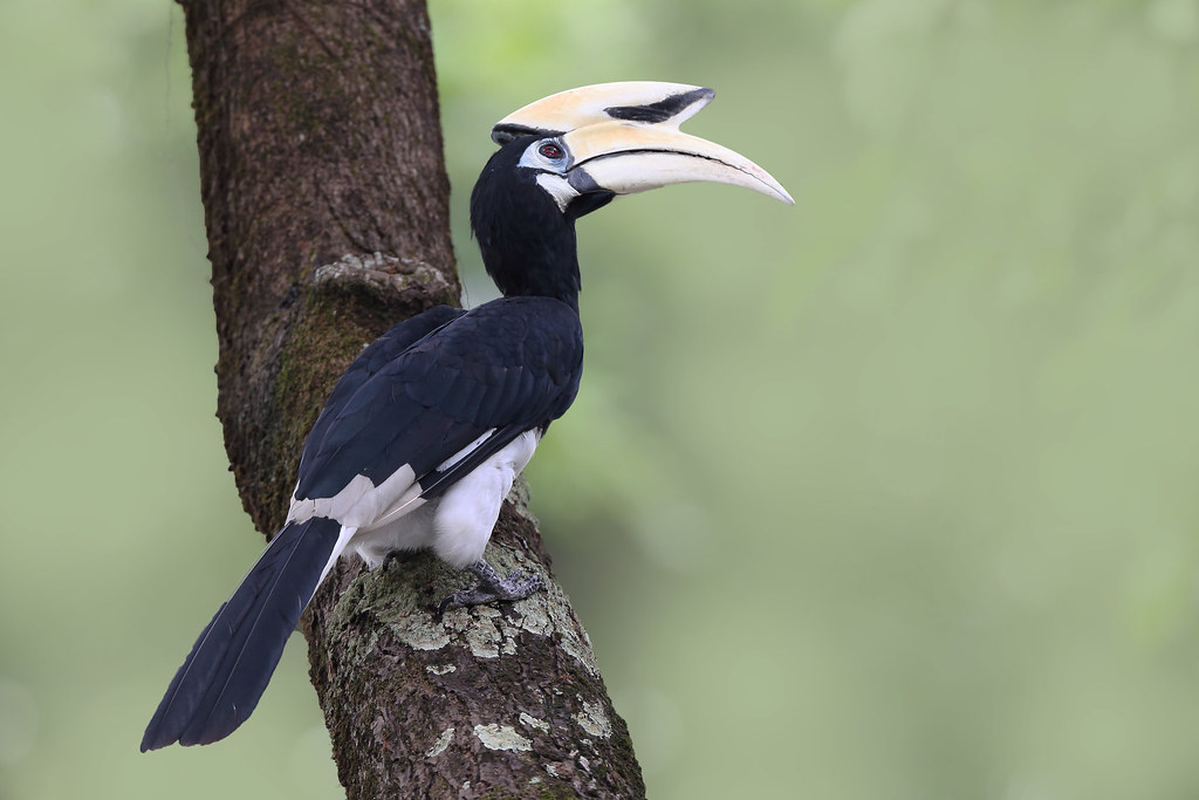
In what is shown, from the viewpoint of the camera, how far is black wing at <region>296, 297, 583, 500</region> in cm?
164

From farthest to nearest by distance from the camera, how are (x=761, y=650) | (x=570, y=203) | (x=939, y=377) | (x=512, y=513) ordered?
(x=761, y=650) → (x=939, y=377) → (x=570, y=203) → (x=512, y=513)

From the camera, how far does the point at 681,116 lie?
226 cm

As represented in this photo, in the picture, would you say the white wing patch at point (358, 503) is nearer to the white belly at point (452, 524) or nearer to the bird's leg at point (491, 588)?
the white belly at point (452, 524)

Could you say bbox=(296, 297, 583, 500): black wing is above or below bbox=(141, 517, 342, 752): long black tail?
above

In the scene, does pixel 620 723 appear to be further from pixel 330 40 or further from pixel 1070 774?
pixel 1070 774

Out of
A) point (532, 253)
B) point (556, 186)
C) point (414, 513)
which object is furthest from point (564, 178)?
point (414, 513)

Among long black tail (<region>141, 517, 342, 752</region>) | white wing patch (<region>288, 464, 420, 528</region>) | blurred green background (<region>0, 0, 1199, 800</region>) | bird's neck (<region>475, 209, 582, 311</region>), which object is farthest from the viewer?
blurred green background (<region>0, 0, 1199, 800</region>)

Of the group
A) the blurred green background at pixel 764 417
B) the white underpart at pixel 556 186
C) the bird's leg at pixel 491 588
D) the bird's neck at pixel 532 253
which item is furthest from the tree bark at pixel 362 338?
the blurred green background at pixel 764 417

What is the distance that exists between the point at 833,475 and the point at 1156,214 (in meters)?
1.34

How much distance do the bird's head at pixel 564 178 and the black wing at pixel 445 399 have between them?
0.19 m

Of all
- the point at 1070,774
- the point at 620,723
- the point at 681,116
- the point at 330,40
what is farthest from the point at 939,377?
the point at 620,723

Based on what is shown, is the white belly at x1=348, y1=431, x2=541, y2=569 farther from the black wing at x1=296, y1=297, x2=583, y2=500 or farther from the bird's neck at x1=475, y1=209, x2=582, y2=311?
the bird's neck at x1=475, y1=209, x2=582, y2=311

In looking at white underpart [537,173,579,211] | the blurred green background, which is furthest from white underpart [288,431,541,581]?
the blurred green background

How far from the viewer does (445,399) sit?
5.70 ft
